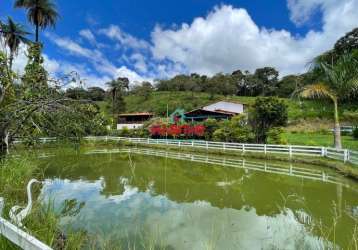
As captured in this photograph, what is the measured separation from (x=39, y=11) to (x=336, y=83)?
21.2 m

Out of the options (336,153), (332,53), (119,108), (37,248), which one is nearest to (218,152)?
(336,153)

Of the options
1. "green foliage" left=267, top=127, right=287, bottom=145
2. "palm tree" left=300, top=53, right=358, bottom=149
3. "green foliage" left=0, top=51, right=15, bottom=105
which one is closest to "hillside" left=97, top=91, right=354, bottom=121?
"green foliage" left=267, top=127, right=287, bottom=145

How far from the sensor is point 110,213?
236 inches

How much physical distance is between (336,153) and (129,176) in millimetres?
9326

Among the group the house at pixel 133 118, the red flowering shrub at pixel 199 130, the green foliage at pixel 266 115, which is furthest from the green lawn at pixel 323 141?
the house at pixel 133 118

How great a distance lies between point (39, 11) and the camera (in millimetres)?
21141

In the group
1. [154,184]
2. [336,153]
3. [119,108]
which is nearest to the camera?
[154,184]

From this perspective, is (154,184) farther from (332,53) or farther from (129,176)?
(332,53)

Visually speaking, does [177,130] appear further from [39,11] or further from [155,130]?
[39,11]

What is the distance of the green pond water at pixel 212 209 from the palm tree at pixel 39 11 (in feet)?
50.2

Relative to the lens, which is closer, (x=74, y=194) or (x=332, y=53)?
(x=74, y=194)

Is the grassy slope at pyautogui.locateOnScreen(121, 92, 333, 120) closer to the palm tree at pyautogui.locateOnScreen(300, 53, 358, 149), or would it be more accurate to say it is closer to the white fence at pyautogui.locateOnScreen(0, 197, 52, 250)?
the palm tree at pyautogui.locateOnScreen(300, 53, 358, 149)

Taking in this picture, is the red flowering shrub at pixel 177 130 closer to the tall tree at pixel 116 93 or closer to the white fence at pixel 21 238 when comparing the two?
the tall tree at pixel 116 93

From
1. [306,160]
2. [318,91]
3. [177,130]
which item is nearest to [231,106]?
[177,130]
